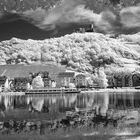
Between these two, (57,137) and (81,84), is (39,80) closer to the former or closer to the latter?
(81,84)

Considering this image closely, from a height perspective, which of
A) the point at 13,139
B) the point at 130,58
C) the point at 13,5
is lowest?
the point at 13,139

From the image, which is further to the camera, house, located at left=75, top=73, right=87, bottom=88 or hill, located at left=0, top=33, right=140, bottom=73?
hill, located at left=0, top=33, right=140, bottom=73

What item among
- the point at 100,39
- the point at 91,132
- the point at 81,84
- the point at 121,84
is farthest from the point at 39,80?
the point at 100,39

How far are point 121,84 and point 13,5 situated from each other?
100 metres

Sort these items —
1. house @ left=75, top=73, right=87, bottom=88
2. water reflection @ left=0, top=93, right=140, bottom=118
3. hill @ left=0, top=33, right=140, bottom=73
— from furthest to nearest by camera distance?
1. hill @ left=0, top=33, right=140, bottom=73
2. house @ left=75, top=73, right=87, bottom=88
3. water reflection @ left=0, top=93, right=140, bottom=118

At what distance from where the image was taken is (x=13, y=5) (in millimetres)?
10250

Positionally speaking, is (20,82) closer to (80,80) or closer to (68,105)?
(80,80)

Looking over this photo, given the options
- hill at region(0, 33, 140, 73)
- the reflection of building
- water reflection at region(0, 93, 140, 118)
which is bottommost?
water reflection at region(0, 93, 140, 118)

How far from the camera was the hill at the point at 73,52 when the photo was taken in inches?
6890

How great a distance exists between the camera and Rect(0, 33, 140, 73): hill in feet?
574

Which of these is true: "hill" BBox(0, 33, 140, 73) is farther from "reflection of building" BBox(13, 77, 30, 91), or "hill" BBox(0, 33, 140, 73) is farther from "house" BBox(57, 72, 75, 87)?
"reflection of building" BBox(13, 77, 30, 91)

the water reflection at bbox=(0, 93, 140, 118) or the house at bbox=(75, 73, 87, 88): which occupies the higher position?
the house at bbox=(75, 73, 87, 88)

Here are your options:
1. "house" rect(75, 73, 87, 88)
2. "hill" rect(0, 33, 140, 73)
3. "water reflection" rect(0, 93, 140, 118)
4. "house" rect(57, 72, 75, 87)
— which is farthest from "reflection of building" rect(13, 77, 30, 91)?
"water reflection" rect(0, 93, 140, 118)

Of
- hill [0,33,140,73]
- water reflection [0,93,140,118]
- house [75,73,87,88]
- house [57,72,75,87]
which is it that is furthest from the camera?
hill [0,33,140,73]
